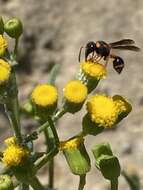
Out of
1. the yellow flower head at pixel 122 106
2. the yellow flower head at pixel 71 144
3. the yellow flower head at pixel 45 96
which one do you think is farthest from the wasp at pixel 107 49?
the yellow flower head at pixel 71 144

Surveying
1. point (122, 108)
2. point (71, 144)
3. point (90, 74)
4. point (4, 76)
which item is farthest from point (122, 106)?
point (4, 76)

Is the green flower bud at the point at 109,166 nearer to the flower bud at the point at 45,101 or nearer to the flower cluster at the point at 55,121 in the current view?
the flower cluster at the point at 55,121

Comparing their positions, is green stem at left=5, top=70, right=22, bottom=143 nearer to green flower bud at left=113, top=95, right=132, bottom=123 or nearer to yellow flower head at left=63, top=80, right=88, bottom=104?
yellow flower head at left=63, top=80, right=88, bottom=104

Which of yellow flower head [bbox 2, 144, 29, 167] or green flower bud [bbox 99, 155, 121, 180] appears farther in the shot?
green flower bud [bbox 99, 155, 121, 180]

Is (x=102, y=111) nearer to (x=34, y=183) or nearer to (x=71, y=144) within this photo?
(x=71, y=144)

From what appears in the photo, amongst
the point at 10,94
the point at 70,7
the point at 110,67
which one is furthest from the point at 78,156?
the point at 70,7

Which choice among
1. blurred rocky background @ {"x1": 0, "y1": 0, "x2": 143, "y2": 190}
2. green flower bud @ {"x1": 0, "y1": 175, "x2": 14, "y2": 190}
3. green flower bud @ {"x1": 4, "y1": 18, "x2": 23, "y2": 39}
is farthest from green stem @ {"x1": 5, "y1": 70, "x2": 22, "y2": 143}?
blurred rocky background @ {"x1": 0, "y1": 0, "x2": 143, "y2": 190}
